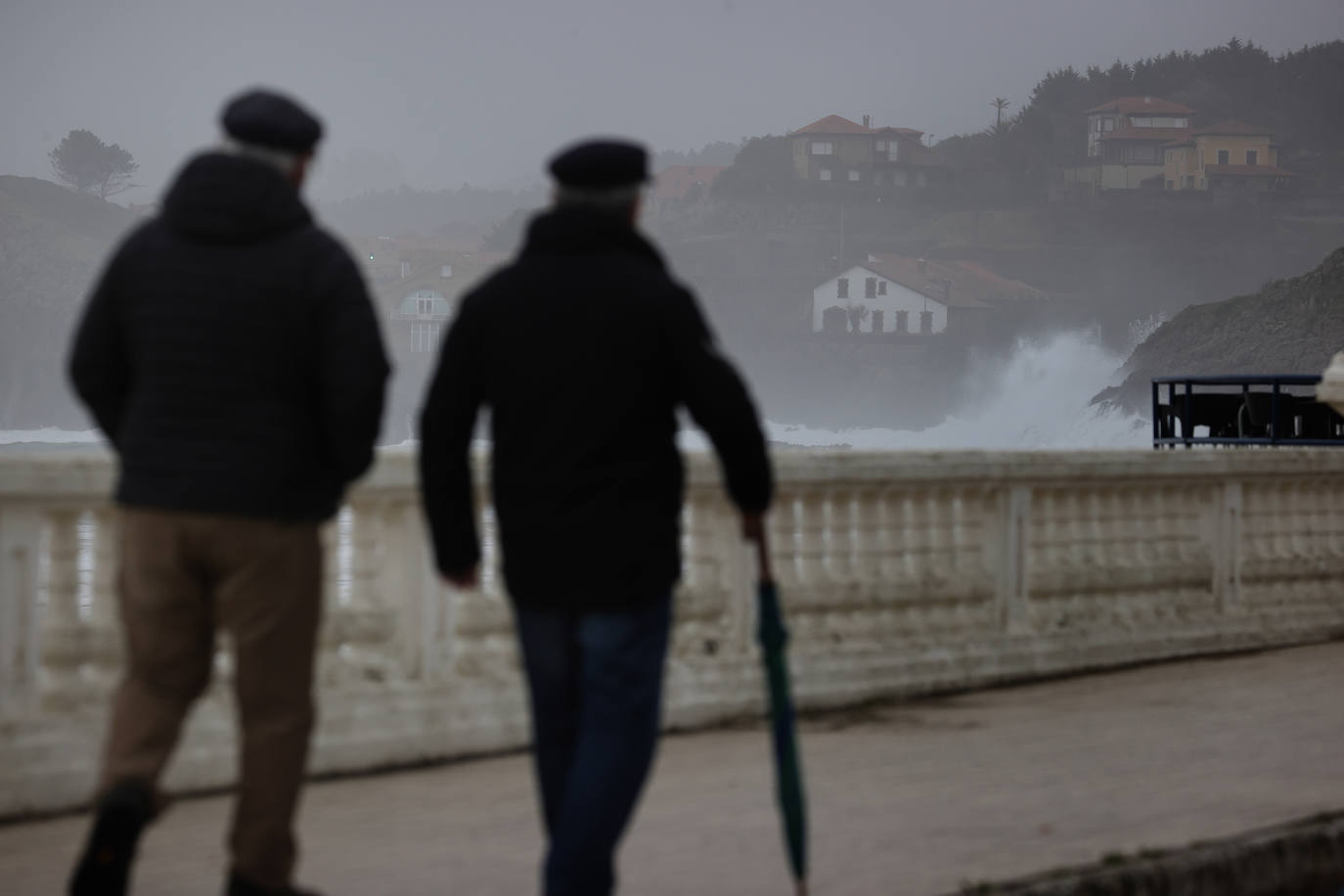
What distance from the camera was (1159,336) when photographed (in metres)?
125

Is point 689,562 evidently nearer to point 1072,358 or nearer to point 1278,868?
point 1278,868

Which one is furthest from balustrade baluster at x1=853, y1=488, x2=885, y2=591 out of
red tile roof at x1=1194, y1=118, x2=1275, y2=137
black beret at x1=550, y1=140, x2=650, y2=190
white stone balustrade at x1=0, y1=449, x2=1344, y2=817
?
red tile roof at x1=1194, y1=118, x2=1275, y2=137

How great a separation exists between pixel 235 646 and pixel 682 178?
18796cm

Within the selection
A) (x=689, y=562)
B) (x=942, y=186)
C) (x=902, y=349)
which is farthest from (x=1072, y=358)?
(x=689, y=562)

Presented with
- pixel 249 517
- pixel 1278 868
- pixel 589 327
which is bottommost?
pixel 1278 868

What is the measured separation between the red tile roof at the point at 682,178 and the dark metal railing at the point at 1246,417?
158 meters

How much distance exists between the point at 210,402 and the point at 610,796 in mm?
1127

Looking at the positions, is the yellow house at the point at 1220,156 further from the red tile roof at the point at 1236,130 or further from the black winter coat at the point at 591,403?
the black winter coat at the point at 591,403

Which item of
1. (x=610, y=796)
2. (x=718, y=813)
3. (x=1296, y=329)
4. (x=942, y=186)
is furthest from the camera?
(x=942, y=186)

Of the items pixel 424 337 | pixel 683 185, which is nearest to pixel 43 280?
pixel 424 337

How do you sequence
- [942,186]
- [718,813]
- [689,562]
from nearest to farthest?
[718,813], [689,562], [942,186]

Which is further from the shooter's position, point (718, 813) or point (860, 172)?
point (860, 172)

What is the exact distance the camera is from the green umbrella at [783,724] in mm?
4215

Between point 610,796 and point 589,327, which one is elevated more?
point 589,327
